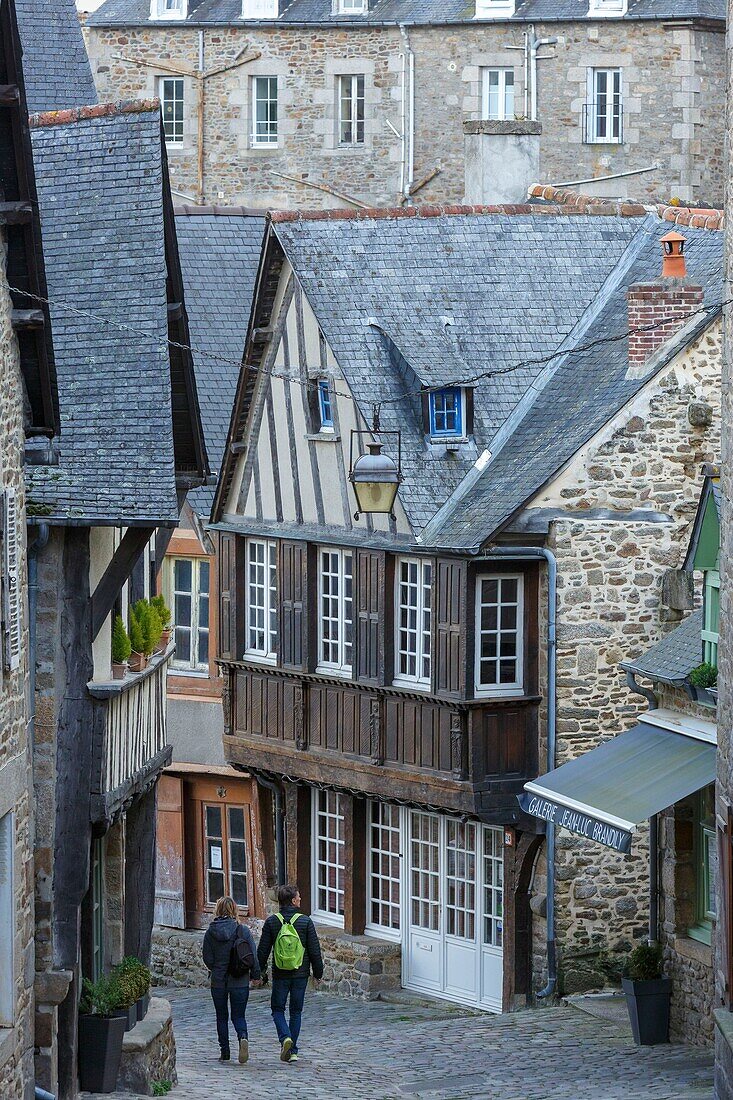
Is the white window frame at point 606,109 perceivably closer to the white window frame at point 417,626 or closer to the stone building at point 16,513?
the white window frame at point 417,626

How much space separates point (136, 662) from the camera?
622 inches

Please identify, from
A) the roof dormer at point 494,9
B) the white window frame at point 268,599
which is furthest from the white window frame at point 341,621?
the roof dormer at point 494,9

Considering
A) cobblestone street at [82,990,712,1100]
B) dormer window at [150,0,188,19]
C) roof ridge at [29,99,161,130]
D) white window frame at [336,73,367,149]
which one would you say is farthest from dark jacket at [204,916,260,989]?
dormer window at [150,0,188,19]

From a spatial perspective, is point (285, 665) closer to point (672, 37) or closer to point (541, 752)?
point (541, 752)

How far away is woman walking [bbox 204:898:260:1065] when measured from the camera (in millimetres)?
17594

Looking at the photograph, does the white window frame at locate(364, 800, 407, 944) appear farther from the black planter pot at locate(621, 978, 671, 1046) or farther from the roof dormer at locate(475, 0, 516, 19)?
the roof dormer at locate(475, 0, 516, 19)

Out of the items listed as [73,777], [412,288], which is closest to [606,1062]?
[73,777]

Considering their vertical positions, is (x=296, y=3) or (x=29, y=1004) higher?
(x=296, y=3)

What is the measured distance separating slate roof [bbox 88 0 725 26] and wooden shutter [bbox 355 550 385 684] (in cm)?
1905

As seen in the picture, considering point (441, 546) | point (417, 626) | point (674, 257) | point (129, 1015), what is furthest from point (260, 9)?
point (129, 1015)

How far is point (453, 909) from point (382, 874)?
1.02 metres

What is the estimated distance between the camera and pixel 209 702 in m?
24.5

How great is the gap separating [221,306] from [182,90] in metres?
16.4

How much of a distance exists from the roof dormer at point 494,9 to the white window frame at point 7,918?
91.6 feet
